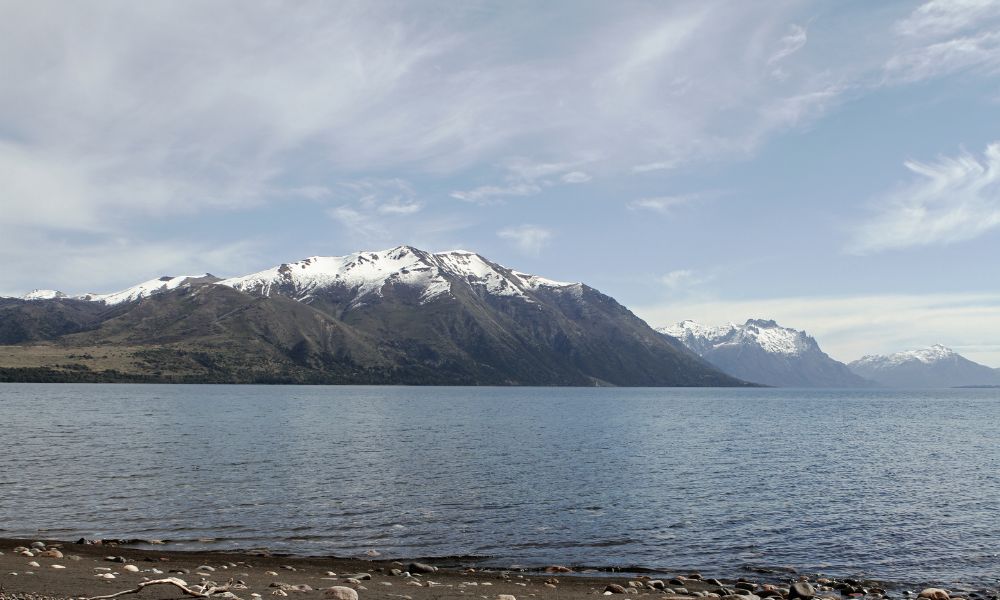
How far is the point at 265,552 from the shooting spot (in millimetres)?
37094

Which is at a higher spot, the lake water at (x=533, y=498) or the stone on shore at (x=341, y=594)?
the stone on shore at (x=341, y=594)

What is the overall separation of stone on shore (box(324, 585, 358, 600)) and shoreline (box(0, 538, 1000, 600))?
0.45 metres

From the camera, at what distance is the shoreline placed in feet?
81.8

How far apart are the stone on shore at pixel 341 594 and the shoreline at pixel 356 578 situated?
45 cm

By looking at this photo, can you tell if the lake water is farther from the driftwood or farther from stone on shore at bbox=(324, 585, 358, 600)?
the driftwood

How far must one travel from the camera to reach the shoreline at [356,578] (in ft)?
81.8

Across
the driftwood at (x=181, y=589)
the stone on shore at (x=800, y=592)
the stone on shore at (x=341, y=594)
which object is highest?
the driftwood at (x=181, y=589)

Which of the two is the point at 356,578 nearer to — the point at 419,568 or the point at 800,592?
the point at 419,568

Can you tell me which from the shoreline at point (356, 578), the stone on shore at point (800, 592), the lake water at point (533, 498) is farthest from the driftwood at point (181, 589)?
the stone on shore at point (800, 592)

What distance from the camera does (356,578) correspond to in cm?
2966

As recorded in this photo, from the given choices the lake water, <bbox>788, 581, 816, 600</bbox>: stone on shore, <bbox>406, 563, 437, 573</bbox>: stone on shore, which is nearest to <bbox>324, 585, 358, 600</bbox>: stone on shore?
<bbox>406, 563, 437, 573</bbox>: stone on shore

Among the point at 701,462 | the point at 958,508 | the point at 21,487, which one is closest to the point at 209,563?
the point at 21,487

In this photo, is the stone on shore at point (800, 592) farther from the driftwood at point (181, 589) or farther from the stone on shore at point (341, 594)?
the driftwood at point (181, 589)

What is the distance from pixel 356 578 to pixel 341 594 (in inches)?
228
